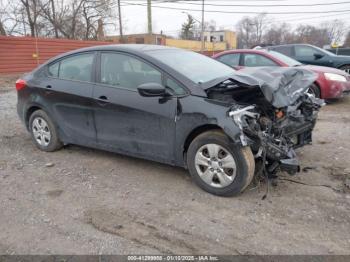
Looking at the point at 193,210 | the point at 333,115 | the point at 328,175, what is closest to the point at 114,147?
the point at 193,210

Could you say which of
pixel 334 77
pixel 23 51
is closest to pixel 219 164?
pixel 334 77

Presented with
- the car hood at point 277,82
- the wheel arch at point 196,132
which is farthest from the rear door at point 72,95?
the car hood at point 277,82

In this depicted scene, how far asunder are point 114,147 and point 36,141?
1.66 meters

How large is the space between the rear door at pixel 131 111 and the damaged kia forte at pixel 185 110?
1 centimetres

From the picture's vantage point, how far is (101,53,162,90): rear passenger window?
12.9ft

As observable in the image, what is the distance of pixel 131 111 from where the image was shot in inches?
157

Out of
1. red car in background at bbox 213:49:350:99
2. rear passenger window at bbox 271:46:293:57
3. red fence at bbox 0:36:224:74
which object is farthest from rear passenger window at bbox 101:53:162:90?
red fence at bbox 0:36:224:74

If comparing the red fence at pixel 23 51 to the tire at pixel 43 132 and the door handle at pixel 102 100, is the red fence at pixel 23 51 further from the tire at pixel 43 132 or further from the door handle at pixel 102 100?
the door handle at pixel 102 100

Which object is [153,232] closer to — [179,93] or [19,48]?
[179,93]

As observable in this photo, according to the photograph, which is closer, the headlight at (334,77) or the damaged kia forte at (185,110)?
the damaged kia forte at (185,110)

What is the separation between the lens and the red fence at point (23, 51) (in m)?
15.5

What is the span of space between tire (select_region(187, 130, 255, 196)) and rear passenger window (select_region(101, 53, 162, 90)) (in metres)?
0.90

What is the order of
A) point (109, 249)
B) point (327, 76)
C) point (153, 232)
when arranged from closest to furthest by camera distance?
point (109, 249) → point (153, 232) → point (327, 76)

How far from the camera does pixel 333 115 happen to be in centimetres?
729
